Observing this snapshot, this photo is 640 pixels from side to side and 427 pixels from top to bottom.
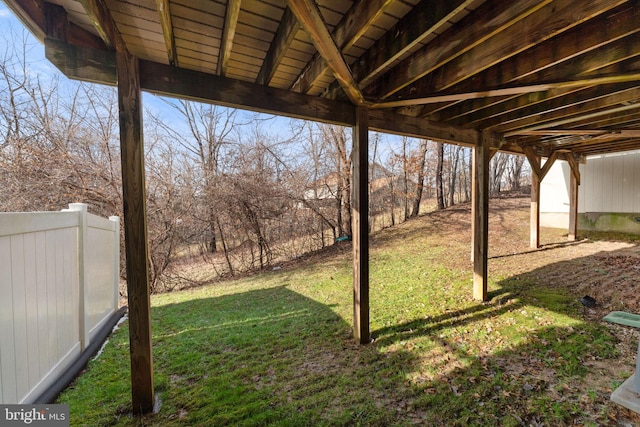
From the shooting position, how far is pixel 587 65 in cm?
201

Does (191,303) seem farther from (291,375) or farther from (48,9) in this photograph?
(48,9)

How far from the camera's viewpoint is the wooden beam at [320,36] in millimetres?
1295

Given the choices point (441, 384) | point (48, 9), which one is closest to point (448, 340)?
point (441, 384)

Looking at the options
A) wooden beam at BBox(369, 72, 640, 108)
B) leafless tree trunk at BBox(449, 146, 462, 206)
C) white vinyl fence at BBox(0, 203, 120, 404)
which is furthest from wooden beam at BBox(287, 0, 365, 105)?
leafless tree trunk at BBox(449, 146, 462, 206)

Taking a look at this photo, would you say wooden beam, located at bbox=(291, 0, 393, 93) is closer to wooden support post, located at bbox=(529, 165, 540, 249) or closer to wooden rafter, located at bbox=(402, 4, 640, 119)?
wooden rafter, located at bbox=(402, 4, 640, 119)

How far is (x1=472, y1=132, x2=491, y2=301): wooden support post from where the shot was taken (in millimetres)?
3715

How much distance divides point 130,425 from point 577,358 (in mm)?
3680

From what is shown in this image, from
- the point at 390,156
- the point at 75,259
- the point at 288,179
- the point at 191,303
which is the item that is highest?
the point at 390,156

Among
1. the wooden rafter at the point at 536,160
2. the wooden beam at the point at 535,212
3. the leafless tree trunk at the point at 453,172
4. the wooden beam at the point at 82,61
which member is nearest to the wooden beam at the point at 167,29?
the wooden beam at the point at 82,61

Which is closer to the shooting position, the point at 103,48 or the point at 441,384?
the point at 103,48

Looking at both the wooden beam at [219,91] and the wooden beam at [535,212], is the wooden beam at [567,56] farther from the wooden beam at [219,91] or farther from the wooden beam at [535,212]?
the wooden beam at [535,212]

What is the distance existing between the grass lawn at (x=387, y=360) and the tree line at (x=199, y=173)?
2835mm

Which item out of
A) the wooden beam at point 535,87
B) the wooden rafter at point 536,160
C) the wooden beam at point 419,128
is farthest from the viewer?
the wooden rafter at point 536,160

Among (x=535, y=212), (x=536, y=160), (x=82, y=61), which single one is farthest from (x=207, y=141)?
(x=535, y=212)
